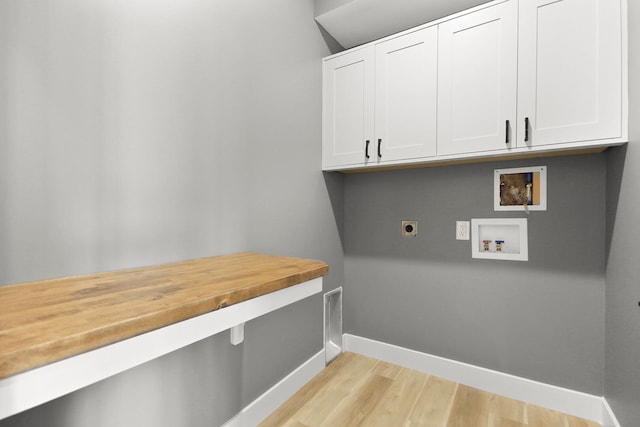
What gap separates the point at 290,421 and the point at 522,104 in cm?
206

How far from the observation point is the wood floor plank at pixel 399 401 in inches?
61.7

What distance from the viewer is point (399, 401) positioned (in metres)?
1.73

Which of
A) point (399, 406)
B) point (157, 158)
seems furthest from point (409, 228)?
point (157, 158)

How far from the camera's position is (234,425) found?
141cm

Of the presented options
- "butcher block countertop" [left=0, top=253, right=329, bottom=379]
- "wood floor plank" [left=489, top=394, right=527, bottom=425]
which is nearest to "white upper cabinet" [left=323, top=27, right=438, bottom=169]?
"butcher block countertop" [left=0, top=253, right=329, bottom=379]

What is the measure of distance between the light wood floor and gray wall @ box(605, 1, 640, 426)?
1.31 ft

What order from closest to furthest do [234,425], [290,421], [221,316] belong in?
[221,316], [234,425], [290,421]

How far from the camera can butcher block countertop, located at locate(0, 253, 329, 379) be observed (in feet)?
1.54

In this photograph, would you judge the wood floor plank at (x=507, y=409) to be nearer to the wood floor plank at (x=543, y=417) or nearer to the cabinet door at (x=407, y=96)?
the wood floor plank at (x=543, y=417)

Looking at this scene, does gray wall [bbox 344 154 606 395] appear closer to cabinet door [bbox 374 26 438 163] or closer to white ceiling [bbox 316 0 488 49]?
cabinet door [bbox 374 26 438 163]

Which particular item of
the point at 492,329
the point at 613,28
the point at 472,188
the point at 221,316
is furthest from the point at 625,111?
the point at 221,316

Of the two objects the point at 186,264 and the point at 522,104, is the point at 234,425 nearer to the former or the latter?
the point at 186,264

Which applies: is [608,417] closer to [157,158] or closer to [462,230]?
[462,230]

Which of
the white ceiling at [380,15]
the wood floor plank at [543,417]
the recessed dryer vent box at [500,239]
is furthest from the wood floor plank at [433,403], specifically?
the white ceiling at [380,15]
